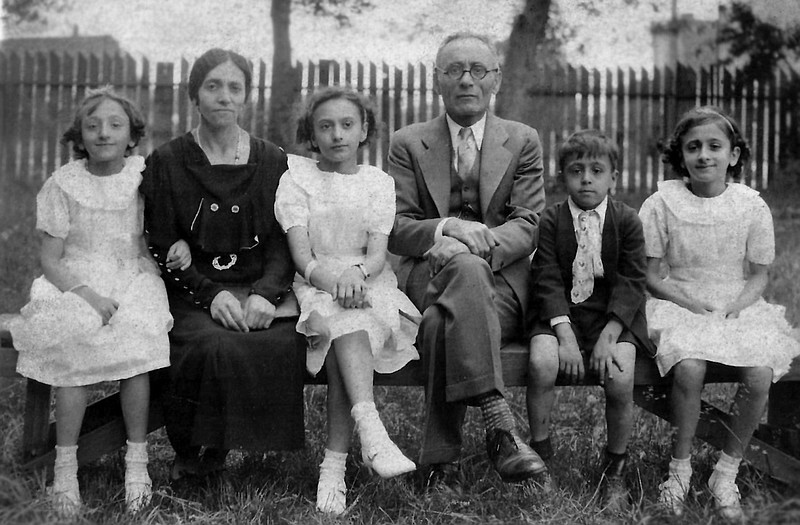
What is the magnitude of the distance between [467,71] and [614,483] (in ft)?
5.92

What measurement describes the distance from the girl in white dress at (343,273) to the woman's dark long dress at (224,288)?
3.8 inches

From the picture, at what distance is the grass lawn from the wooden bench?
0.31ft

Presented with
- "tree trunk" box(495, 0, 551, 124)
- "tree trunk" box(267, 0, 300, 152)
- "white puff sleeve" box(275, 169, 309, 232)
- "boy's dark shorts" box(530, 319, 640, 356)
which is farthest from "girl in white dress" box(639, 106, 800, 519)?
"tree trunk" box(267, 0, 300, 152)

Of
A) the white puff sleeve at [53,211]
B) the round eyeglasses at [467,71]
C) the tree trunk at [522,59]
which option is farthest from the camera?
the tree trunk at [522,59]

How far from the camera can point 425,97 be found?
25.3 ft

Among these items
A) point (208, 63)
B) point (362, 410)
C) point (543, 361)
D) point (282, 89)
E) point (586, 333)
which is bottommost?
point (362, 410)

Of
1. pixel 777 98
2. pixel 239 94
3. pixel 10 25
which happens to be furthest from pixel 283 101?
pixel 777 98

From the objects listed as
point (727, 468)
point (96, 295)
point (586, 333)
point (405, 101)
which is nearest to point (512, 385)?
point (586, 333)

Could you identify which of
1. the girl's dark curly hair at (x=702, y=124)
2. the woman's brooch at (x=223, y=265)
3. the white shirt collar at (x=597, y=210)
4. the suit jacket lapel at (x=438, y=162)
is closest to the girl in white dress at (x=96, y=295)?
the woman's brooch at (x=223, y=265)

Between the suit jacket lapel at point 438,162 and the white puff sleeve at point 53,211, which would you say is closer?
the white puff sleeve at point 53,211

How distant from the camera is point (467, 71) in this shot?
11.6 ft

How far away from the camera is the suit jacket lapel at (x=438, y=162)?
3572 millimetres

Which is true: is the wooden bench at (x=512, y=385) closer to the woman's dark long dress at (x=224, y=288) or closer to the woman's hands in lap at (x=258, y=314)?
the woman's dark long dress at (x=224, y=288)

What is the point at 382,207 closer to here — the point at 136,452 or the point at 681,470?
the point at 136,452
